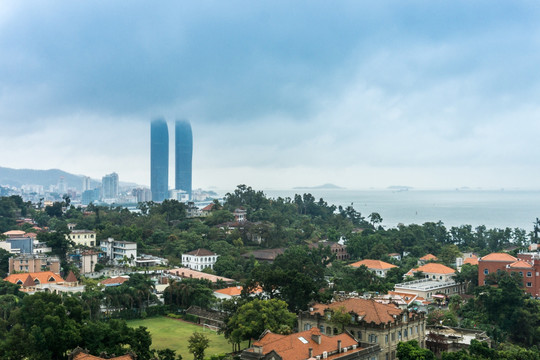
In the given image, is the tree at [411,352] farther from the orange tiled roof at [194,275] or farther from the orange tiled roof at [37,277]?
the orange tiled roof at [37,277]

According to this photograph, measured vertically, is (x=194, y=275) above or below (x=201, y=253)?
below

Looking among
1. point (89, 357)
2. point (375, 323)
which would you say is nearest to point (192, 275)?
point (375, 323)

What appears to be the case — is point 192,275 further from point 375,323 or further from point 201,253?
point 375,323

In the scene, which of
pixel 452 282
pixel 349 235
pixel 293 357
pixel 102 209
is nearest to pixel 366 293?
pixel 452 282

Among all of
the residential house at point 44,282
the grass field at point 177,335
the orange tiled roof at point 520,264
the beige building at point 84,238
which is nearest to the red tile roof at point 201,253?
the beige building at point 84,238

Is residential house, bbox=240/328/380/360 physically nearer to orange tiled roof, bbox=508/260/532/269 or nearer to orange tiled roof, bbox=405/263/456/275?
orange tiled roof, bbox=508/260/532/269

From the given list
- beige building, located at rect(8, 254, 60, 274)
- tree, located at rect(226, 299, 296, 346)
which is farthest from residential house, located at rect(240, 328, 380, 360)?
beige building, located at rect(8, 254, 60, 274)
